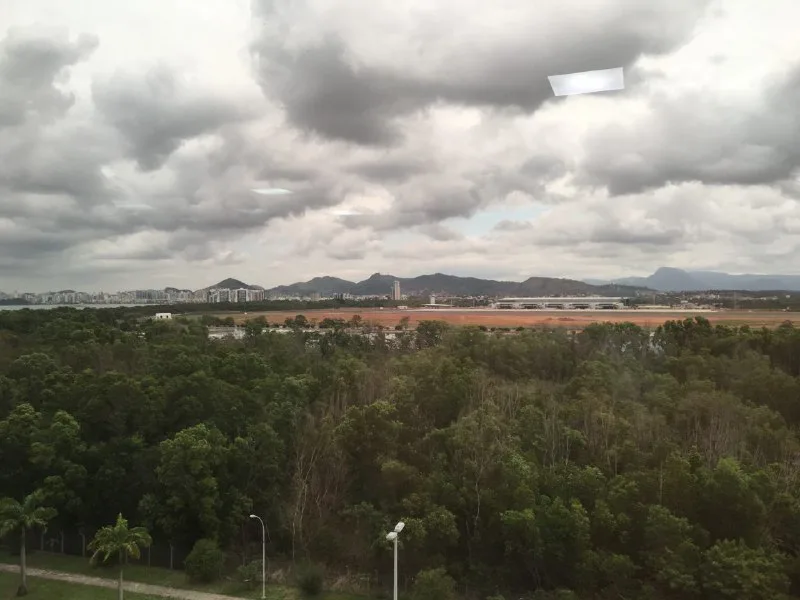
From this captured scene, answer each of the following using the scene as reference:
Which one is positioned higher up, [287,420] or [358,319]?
[358,319]

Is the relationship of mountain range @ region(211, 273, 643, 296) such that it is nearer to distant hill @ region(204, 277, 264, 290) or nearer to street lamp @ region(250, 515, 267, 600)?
distant hill @ region(204, 277, 264, 290)

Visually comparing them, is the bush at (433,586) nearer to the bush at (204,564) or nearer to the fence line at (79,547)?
the bush at (204,564)

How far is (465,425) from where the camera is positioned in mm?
8773

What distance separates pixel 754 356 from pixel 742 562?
564 centimetres

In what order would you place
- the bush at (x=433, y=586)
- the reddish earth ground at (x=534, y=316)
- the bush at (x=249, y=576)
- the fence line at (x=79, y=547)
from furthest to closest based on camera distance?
the reddish earth ground at (x=534, y=316), the fence line at (x=79, y=547), the bush at (x=249, y=576), the bush at (x=433, y=586)

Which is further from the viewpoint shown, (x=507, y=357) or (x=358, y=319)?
(x=358, y=319)

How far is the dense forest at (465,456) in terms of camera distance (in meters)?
6.88

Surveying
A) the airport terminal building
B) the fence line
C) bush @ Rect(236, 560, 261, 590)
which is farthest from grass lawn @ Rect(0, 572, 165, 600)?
the airport terminal building

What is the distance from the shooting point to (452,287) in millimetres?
12547

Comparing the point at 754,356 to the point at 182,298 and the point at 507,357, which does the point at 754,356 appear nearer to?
the point at 507,357

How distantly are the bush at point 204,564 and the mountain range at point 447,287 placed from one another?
6.13m

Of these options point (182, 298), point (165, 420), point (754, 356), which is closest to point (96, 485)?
point (165, 420)

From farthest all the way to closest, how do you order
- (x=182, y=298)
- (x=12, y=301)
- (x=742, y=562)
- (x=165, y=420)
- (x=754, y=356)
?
(x=182, y=298) → (x=12, y=301) → (x=754, y=356) → (x=165, y=420) → (x=742, y=562)

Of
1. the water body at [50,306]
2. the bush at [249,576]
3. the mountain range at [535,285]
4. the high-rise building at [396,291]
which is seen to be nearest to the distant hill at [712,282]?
the mountain range at [535,285]
